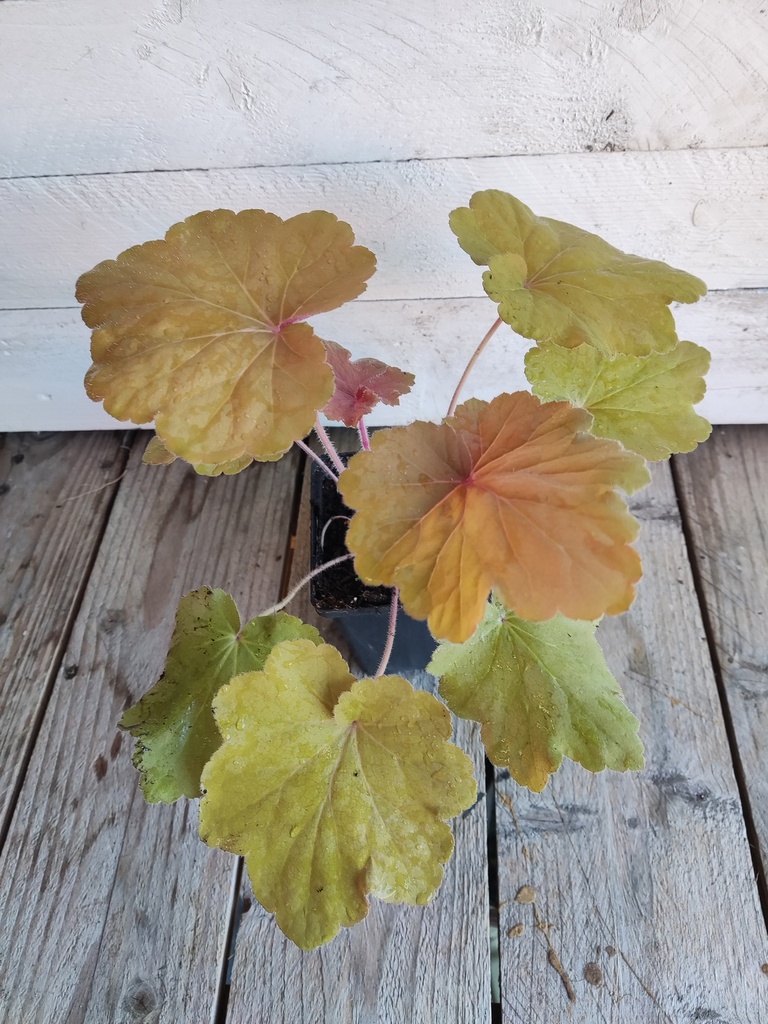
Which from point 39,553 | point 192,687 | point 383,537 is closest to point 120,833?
point 192,687

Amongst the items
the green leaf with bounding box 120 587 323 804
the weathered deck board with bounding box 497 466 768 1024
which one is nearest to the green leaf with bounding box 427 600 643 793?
the green leaf with bounding box 120 587 323 804

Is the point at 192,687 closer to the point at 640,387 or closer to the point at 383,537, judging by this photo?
the point at 383,537

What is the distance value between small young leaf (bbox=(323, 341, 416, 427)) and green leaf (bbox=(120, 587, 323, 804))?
18 cm

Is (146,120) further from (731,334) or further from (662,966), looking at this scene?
(662,966)

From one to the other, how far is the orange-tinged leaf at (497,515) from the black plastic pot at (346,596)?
208mm

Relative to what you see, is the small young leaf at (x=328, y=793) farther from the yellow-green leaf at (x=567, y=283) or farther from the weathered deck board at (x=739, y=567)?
the weathered deck board at (x=739, y=567)

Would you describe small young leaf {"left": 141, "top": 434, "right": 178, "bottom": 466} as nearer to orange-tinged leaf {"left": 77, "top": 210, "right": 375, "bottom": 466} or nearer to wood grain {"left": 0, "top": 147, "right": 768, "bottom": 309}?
orange-tinged leaf {"left": 77, "top": 210, "right": 375, "bottom": 466}

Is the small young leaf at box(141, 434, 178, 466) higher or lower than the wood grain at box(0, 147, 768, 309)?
lower

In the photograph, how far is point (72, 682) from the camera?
33.9 inches

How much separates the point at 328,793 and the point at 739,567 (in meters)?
0.62

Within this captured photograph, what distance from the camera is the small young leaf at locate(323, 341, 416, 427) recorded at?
0.59 m

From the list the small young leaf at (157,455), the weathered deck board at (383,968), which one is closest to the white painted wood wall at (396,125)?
the small young leaf at (157,455)

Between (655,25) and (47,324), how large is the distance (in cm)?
71

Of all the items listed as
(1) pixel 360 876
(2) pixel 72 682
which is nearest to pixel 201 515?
(2) pixel 72 682
